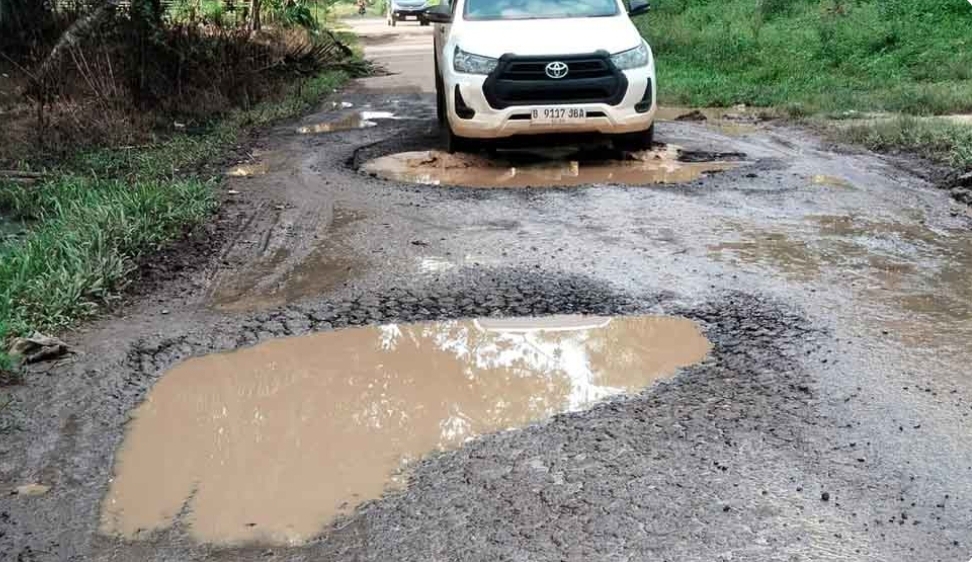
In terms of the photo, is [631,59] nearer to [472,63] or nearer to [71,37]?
[472,63]

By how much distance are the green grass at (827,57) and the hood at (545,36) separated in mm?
3542

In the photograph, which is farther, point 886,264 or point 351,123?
point 351,123

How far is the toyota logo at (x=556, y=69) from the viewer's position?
747cm

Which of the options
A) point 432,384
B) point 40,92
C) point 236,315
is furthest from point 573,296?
point 40,92

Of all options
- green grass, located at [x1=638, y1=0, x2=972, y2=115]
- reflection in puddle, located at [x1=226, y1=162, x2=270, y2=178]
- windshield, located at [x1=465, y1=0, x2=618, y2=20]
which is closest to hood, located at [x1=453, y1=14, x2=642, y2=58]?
windshield, located at [x1=465, y1=0, x2=618, y2=20]

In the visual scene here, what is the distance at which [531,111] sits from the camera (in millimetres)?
7512

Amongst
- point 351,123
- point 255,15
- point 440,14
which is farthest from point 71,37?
point 255,15

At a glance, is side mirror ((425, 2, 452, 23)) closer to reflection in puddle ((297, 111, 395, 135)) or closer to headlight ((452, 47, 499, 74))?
headlight ((452, 47, 499, 74))

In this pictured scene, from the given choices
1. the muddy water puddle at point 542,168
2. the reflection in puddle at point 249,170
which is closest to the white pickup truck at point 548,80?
the muddy water puddle at point 542,168

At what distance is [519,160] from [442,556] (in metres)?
6.00

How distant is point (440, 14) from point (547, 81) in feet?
7.02

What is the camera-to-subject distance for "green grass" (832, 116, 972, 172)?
7363 mm

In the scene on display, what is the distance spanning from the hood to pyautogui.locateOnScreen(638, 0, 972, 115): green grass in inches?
139

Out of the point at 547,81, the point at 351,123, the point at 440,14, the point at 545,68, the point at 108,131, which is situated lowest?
the point at 351,123
